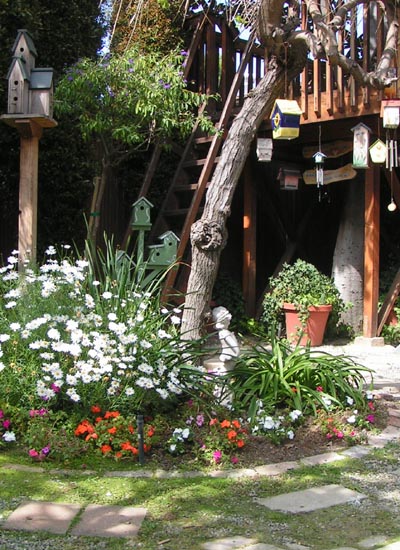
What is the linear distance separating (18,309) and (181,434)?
134 cm

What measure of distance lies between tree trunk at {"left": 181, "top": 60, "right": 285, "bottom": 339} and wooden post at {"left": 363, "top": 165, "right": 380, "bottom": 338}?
3.37 metres

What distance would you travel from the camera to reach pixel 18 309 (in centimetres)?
411

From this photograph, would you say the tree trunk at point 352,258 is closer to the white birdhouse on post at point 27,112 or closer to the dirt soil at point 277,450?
the dirt soil at point 277,450

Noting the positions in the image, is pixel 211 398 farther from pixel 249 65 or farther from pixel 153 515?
pixel 249 65

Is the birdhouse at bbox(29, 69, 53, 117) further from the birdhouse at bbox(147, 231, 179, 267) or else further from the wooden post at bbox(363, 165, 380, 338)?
the wooden post at bbox(363, 165, 380, 338)

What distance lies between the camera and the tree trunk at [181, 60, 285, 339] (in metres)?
4.72

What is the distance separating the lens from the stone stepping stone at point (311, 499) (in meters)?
2.98

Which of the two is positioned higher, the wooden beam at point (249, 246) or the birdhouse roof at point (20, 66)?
the birdhouse roof at point (20, 66)

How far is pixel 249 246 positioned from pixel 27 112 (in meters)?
4.58

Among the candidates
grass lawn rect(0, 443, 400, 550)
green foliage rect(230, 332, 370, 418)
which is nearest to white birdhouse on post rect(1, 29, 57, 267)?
green foliage rect(230, 332, 370, 418)

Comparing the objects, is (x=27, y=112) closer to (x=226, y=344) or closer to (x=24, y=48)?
(x=24, y=48)

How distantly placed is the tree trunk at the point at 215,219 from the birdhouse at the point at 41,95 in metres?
1.51

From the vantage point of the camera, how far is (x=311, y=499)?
3078 mm

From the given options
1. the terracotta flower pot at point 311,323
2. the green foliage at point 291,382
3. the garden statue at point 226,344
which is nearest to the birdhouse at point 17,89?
the garden statue at point 226,344
